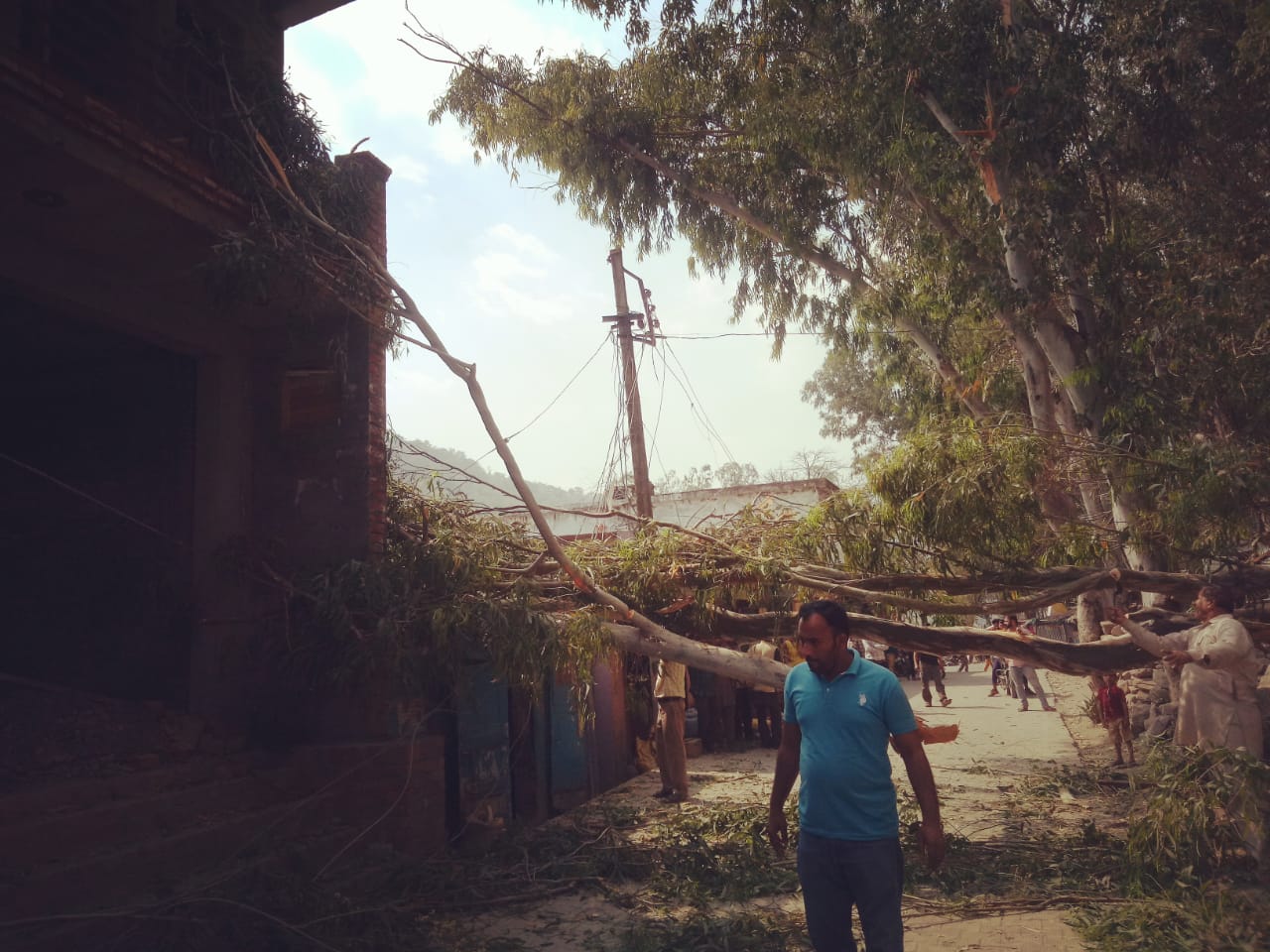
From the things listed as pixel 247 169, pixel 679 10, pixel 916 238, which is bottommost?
pixel 247 169

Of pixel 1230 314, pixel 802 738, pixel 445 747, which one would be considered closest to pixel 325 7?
pixel 445 747

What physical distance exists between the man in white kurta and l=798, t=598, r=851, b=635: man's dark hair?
3.26 metres

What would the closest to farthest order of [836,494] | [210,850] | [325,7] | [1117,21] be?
[210,850] < [836,494] < [325,7] < [1117,21]

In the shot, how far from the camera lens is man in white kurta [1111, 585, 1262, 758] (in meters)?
5.72

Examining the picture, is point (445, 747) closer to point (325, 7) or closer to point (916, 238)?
point (325, 7)

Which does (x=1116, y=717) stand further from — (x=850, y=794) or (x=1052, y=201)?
(x=850, y=794)

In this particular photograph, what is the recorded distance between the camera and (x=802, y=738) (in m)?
3.68

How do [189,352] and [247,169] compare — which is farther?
[189,352]

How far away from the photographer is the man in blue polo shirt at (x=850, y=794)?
11.0ft

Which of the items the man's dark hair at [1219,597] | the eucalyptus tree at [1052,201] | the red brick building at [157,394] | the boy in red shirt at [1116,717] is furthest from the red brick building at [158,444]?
the boy in red shirt at [1116,717]

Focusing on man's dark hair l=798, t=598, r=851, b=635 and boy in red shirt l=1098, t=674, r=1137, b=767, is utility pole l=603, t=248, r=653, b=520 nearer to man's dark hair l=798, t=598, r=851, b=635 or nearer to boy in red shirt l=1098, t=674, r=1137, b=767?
boy in red shirt l=1098, t=674, r=1137, b=767

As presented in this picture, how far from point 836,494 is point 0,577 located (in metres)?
7.73

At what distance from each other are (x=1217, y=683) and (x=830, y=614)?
3.90 m

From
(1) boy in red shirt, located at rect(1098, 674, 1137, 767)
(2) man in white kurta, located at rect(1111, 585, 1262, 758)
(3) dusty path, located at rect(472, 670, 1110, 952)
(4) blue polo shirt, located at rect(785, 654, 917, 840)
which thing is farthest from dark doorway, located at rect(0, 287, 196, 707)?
(1) boy in red shirt, located at rect(1098, 674, 1137, 767)
